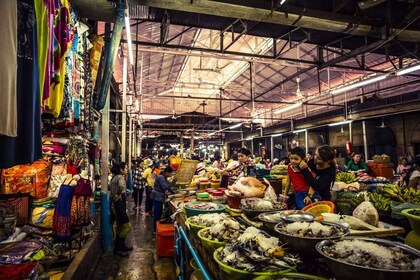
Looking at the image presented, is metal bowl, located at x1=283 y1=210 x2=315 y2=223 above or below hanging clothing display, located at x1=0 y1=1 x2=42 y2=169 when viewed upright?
below

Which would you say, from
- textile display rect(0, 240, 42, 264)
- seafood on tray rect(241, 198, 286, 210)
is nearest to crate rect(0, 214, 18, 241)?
textile display rect(0, 240, 42, 264)

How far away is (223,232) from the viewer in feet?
6.40

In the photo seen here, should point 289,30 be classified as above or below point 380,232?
above

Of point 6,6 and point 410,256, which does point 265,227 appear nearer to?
point 410,256

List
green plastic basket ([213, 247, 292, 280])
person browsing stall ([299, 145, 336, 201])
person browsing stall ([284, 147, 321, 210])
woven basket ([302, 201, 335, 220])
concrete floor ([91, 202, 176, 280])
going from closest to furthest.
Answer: green plastic basket ([213, 247, 292, 280]) → woven basket ([302, 201, 335, 220]) → person browsing stall ([299, 145, 336, 201]) → person browsing stall ([284, 147, 321, 210]) → concrete floor ([91, 202, 176, 280])

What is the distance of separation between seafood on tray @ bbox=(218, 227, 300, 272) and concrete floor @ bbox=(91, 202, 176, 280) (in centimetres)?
325

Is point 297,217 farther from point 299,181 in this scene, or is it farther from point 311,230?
point 299,181

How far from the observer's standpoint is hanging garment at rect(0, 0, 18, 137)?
141 centimetres

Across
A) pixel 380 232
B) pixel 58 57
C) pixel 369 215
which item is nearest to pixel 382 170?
pixel 369 215

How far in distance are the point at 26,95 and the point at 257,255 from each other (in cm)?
178

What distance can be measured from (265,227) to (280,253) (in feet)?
2.05

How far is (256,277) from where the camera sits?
4.36ft

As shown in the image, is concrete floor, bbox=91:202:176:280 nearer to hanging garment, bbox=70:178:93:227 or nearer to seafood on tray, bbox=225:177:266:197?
hanging garment, bbox=70:178:93:227

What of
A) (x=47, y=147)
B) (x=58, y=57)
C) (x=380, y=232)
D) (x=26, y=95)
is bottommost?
(x=380, y=232)
